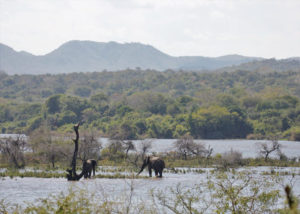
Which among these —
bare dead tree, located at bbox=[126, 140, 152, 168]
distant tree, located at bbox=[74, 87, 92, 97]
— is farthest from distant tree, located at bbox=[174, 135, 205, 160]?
distant tree, located at bbox=[74, 87, 92, 97]

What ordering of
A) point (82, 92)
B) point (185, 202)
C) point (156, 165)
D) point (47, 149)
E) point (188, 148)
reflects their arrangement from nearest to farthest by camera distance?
point (185, 202) < point (156, 165) < point (47, 149) < point (188, 148) < point (82, 92)

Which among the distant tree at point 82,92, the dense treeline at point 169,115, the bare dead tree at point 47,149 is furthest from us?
the distant tree at point 82,92

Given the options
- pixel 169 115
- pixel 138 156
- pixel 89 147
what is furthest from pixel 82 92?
pixel 138 156

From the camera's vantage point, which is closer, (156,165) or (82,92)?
(156,165)

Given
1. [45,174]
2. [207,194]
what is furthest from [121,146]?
[207,194]

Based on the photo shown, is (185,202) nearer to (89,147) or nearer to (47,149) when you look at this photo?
(47,149)

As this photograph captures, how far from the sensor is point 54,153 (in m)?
38.6

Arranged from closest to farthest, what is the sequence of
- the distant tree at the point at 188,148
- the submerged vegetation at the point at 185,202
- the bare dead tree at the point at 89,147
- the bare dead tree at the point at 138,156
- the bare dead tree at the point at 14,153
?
1. the submerged vegetation at the point at 185,202
2. the bare dead tree at the point at 14,153
3. the bare dead tree at the point at 138,156
4. the bare dead tree at the point at 89,147
5. the distant tree at the point at 188,148

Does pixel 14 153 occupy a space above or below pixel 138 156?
above

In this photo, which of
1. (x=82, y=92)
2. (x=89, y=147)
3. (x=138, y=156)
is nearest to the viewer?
(x=138, y=156)

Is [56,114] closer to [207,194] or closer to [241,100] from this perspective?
[241,100]

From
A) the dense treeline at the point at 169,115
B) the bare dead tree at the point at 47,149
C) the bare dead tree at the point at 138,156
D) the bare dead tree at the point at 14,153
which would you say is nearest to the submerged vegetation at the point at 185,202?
the bare dead tree at the point at 138,156

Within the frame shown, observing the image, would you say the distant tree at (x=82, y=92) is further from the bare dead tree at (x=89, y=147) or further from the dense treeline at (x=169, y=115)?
the bare dead tree at (x=89, y=147)

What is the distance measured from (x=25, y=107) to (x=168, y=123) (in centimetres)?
Answer: 3484
